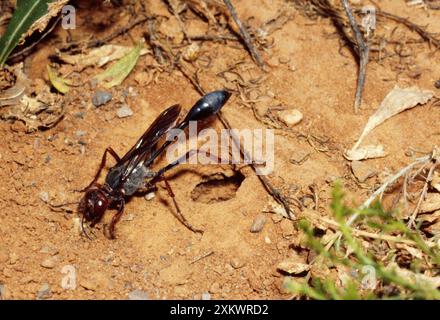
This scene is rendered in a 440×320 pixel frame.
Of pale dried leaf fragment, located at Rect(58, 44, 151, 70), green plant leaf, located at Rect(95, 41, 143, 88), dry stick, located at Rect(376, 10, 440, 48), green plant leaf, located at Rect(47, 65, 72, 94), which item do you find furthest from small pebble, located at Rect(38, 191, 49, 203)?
dry stick, located at Rect(376, 10, 440, 48)

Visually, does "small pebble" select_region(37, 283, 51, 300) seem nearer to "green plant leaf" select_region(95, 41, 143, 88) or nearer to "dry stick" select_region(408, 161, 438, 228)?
"green plant leaf" select_region(95, 41, 143, 88)

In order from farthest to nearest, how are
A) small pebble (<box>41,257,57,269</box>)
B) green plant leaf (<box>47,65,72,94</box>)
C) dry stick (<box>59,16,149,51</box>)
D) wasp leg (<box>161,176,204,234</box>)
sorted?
dry stick (<box>59,16,149,51</box>) → green plant leaf (<box>47,65,72,94</box>) → wasp leg (<box>161,176,204,234</box>) → small pebble (<box>41,257,57,269</box>)

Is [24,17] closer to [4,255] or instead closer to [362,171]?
[4,255]

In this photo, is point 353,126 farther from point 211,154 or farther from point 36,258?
point 36,258

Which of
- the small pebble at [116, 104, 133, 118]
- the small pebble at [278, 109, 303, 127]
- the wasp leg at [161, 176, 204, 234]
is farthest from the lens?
the small pebble at [116, 104, 133, 118]

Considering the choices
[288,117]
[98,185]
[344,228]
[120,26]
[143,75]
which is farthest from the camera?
[120,26]
